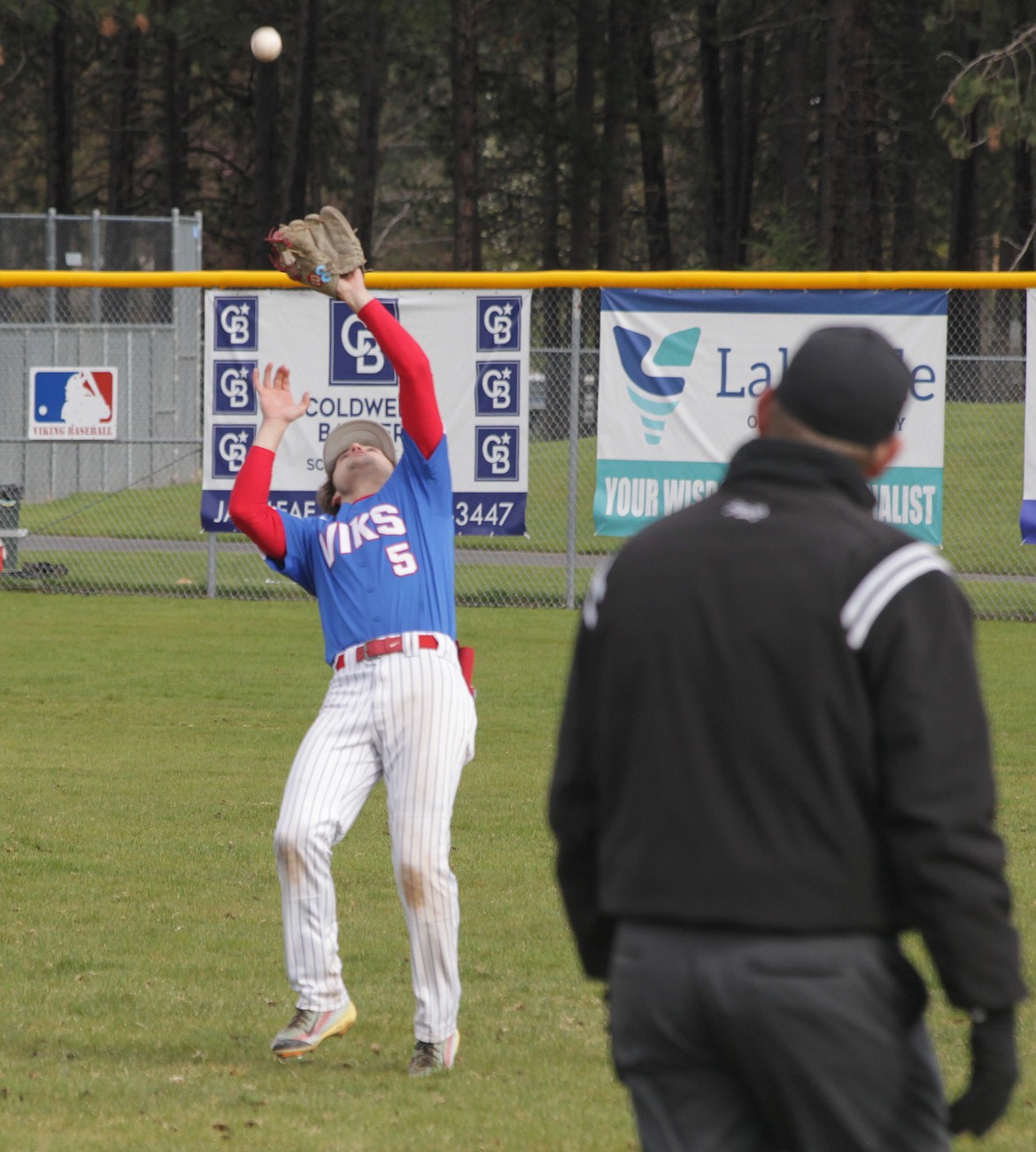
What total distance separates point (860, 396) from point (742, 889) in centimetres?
72

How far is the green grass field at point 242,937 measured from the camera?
15.1 feet

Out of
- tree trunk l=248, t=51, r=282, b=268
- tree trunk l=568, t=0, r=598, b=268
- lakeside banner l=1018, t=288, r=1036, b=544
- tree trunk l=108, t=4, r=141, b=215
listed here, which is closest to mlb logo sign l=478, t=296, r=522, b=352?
lakeside banner l=1018, t=288, r=1036, b=544

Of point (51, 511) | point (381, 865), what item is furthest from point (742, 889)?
point (51, 511)

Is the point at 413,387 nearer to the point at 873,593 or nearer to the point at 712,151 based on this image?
the point at 873,593

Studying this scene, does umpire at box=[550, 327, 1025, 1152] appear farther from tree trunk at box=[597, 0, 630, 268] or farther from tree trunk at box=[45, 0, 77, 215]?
tree trunk at box=[597, 0, 630, 268]

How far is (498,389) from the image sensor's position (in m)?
14.7

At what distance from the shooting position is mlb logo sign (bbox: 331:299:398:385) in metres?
14.7

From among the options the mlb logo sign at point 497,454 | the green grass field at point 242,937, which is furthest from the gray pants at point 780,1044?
the mlb logo sign at point 497,454

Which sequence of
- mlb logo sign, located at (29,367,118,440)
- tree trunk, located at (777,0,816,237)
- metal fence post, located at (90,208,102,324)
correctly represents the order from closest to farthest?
mlb logo sign, located at (29,367,118,440)
metal fence post, located at (90,208,102,324)
tree trunk, located at (777,0,816,237)

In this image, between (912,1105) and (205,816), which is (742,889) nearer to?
(912,1105)

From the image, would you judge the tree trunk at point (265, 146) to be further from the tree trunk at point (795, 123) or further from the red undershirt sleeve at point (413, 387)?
the red undershirt sleeve at point (413, 387)

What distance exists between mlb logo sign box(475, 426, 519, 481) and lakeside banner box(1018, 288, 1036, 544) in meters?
4.10

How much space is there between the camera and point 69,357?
23.6 m

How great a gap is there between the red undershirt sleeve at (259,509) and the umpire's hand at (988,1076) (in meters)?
3.16
